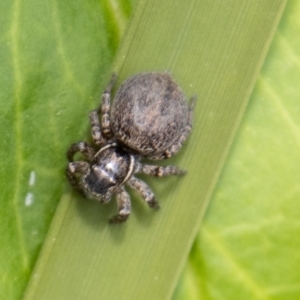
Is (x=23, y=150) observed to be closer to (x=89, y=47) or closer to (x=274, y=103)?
(x=89, y=47)

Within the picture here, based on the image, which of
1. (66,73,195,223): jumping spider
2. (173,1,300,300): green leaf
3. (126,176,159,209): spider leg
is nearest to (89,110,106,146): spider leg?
(66,73,195,223): jumping spider

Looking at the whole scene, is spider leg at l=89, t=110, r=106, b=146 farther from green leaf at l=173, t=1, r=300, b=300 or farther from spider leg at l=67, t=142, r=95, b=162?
green leaf at l=173, t=1, r=300, b=300

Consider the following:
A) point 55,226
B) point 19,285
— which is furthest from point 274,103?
point 19,285

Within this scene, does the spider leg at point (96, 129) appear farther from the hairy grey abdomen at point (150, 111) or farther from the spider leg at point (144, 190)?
the spider leg at point (144, 190)

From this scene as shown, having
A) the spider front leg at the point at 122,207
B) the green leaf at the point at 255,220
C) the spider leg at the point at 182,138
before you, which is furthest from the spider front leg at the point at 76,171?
the green leaf at the point at 255,220

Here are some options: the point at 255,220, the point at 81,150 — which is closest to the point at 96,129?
the point at 81,150

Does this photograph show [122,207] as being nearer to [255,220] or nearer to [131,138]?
[131,138]
